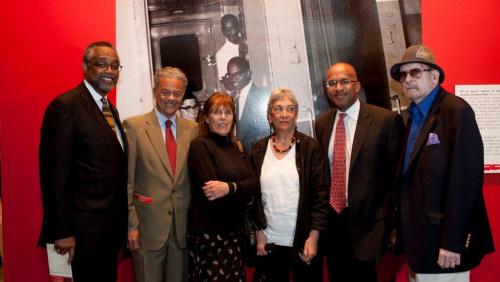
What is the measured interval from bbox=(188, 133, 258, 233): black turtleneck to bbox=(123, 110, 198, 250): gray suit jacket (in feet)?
0.38

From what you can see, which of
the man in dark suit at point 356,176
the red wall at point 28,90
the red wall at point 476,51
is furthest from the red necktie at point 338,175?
the red wall at point 28,90

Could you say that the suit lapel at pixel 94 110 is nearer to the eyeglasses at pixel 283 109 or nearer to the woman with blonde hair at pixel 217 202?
the woman with blonde hair at pixel 217 202

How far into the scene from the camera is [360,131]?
2.50 metres

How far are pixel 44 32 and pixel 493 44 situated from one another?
13.1 feet

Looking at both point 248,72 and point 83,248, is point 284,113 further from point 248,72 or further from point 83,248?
point 83,248

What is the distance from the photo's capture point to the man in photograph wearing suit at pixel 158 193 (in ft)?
8.03

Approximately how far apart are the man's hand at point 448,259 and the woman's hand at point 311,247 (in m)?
0.73

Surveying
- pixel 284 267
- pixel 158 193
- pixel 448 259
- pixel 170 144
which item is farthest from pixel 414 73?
pixel 158 193

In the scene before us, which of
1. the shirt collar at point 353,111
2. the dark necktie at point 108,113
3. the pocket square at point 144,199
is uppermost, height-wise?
the dark necktie at point 108,113

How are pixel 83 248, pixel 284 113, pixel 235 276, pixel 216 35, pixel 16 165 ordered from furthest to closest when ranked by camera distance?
1. pixel 216 35
2. pixel 16 165
3. pixel 284 113
4. pixel 235 276
5. pixel 83 248

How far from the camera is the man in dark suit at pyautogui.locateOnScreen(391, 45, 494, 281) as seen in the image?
1.91 meters

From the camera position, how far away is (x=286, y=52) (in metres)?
3.36

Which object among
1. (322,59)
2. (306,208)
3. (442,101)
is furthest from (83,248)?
(322,59)

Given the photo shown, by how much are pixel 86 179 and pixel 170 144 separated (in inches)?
24.7
